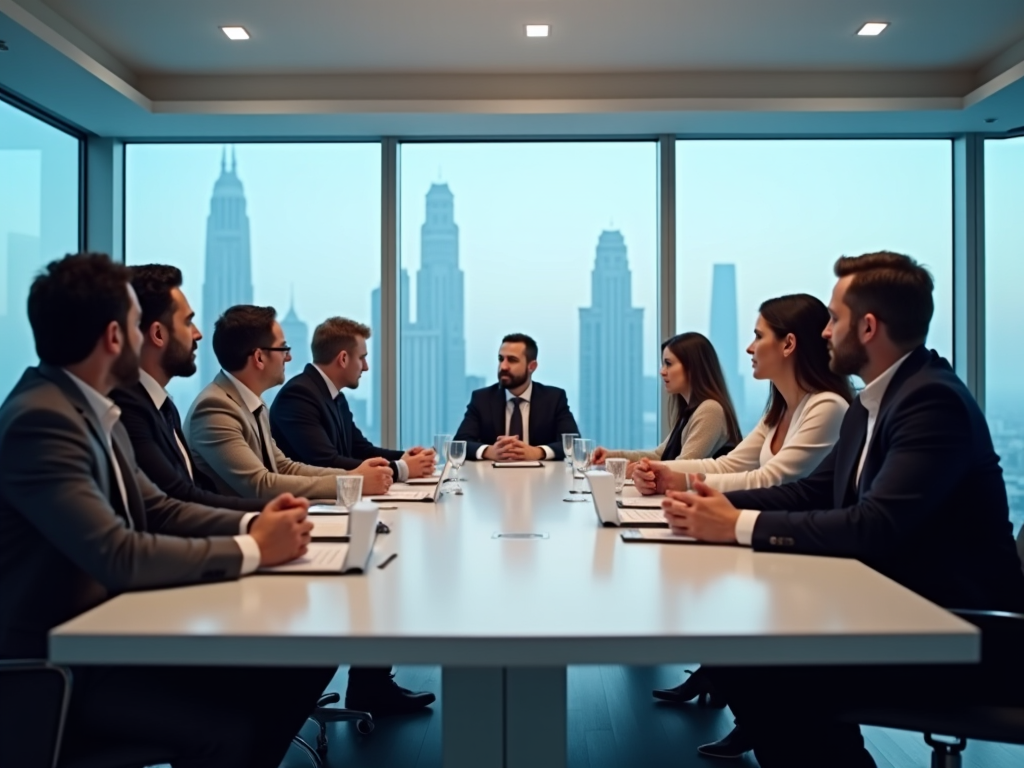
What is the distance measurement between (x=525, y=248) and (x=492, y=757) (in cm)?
581

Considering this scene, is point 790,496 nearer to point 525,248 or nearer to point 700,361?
point 700,361

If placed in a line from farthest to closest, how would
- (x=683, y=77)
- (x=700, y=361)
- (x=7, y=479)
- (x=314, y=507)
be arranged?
(x=683, y=77) → (x=700, y=361) → (x=314, y=507) → (x=7, y=479)

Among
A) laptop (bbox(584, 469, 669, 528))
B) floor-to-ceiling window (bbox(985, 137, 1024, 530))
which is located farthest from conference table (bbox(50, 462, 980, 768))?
floor-to-ceiling window (bbox(985, 137, 1024, 530))

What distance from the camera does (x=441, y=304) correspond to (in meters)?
7.30

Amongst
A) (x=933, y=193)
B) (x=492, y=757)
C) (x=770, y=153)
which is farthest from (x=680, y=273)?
(x=492, y=757)

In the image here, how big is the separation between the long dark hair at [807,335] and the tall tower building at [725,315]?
4027 mm

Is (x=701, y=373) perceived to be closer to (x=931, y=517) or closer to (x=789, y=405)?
(x=789, y=405)

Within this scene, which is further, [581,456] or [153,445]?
[581,456]

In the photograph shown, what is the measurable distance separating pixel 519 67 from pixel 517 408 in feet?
7.55

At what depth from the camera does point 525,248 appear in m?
7.27

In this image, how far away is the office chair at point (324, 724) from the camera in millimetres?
2946

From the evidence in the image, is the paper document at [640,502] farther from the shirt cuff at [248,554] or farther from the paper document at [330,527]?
the shirt cuff at [248,554]

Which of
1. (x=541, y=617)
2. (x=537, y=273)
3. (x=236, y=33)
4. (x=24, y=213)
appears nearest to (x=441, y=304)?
(x=537, y=273)

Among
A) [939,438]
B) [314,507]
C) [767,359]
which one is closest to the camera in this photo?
[939,438]
